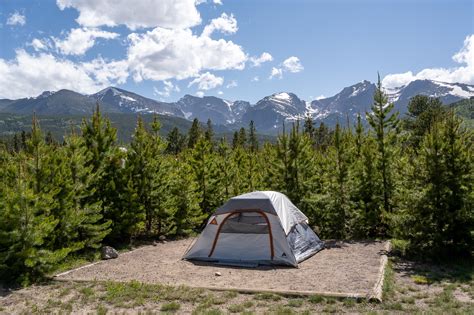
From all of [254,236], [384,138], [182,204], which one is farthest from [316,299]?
[182,204]

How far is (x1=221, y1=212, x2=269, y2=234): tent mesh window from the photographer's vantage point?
1298 centimetres

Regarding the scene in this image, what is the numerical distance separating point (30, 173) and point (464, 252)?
1364cm

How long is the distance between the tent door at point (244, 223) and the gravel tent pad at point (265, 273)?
1321 mm

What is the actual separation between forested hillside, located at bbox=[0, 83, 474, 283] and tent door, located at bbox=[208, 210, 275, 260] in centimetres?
394

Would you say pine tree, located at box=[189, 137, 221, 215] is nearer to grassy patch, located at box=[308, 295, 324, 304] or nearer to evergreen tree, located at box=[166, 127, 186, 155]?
grassy patch, located at box=[308, 295, 324, 304]

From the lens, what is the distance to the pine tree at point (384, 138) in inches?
655

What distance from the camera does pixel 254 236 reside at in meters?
12.9

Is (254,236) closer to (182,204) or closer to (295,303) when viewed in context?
(295,303)

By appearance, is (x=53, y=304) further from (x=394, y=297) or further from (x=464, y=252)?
(x=464, y=252)

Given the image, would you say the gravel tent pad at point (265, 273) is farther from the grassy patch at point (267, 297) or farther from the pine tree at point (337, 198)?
Answer: the pine tree at point (337, 198)

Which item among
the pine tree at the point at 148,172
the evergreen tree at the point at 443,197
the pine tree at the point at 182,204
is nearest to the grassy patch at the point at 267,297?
the evergreen tree at the point at 443,197

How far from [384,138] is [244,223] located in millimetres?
7632

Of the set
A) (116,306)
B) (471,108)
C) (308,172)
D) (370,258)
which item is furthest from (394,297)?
(471,108)

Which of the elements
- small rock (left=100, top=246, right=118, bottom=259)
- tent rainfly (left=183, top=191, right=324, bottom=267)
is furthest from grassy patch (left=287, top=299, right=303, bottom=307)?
small rock (left=100, top=246, right=118, bottom=259)
